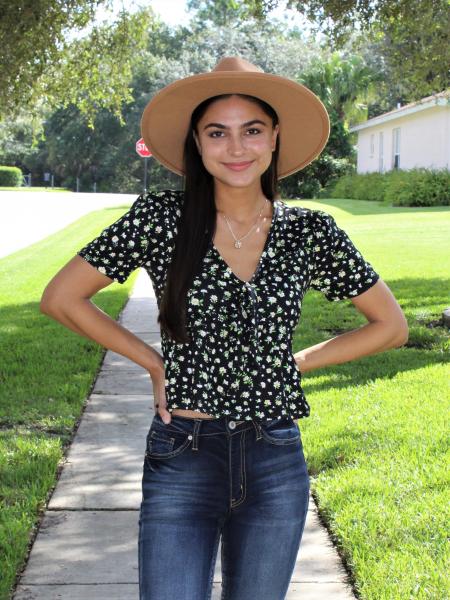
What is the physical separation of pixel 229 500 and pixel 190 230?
72cm

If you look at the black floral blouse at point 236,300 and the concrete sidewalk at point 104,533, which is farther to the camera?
the concrete sidewalk at point 104,533

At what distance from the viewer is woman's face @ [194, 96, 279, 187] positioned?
2.80 m

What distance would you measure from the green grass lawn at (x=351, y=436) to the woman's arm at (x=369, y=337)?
1248 mm

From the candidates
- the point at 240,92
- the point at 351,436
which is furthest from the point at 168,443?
the point at 351,436

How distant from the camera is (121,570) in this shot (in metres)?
4.07

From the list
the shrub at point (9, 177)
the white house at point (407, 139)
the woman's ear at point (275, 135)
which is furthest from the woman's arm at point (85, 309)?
the shrub at point (9, 177)

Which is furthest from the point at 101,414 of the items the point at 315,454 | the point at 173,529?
the point at 173,529

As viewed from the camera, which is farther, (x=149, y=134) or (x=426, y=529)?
(x=426, y=529)

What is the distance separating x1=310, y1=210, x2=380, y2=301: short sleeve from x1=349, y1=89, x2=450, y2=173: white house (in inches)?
1154

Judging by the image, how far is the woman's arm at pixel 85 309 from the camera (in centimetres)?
273

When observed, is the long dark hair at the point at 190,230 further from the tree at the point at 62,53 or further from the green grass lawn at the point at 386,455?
the tree at the point at 62,53

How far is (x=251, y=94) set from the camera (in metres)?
2.86

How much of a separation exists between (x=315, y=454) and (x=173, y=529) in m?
3.29

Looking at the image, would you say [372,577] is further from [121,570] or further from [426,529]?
[121,570]
